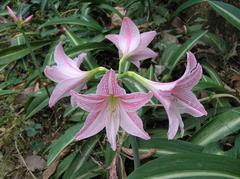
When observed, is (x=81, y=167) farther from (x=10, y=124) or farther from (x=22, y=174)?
(x=10, y=124)

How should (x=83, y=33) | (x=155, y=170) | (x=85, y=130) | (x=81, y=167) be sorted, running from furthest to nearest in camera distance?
(x=83, y=33)
(x=81, y=167)
(x=155, y=170)
(x=85, y=130)

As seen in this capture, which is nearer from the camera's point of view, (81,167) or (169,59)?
(81,167)

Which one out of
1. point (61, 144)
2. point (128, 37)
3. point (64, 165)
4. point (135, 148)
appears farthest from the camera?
point (64, 165)

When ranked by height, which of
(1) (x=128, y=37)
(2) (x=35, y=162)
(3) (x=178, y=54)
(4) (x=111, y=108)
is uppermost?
(1) (x=128, y=37)

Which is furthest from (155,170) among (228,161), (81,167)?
(81,167)

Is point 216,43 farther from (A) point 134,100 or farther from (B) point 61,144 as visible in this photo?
(A) point 134,100

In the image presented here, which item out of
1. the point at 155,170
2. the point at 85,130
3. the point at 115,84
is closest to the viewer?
the point at 115,84

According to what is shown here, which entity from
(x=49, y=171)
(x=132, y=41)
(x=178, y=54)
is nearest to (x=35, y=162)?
(x=49, y=171)
